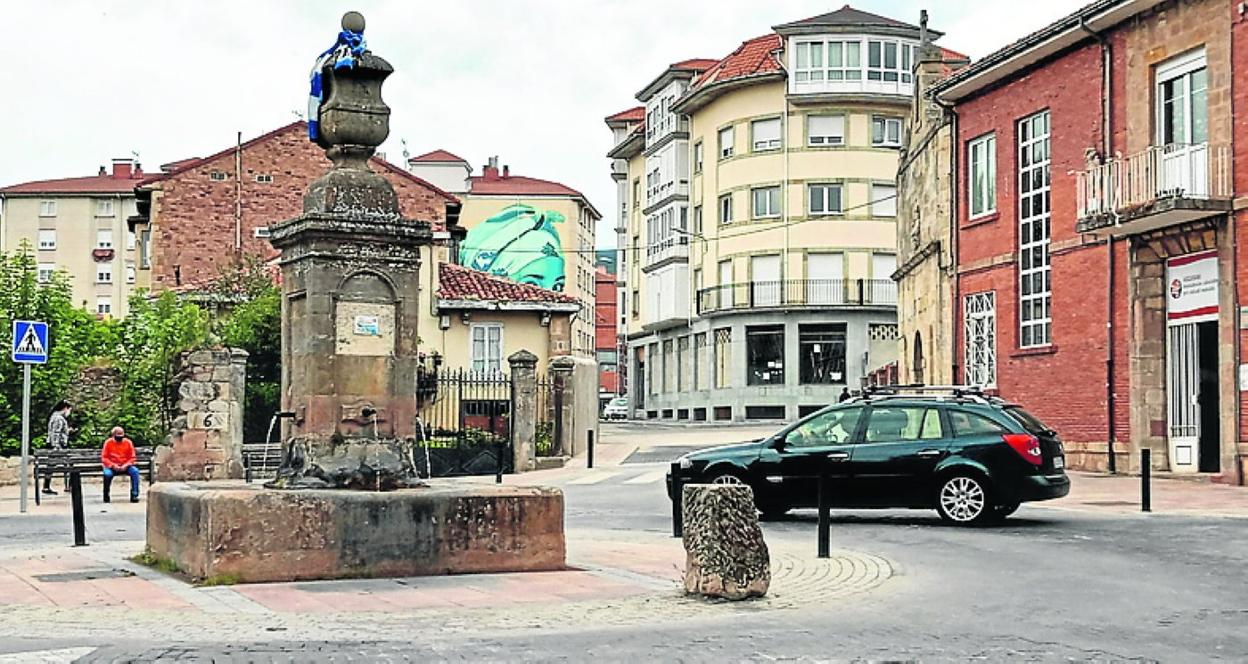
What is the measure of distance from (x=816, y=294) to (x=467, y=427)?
26965mm

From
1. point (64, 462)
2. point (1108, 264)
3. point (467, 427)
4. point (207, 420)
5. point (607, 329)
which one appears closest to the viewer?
point (64, 462)

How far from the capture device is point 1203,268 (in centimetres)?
2358

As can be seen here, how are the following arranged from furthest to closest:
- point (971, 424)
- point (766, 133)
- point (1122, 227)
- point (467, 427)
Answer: point (766, 133)
point (467, 427)
point (1122, 227)
point (971, 424)

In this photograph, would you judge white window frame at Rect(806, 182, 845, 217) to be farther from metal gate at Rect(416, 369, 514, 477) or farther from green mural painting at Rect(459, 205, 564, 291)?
green mural painting at Rect(459, 205, 564, 291)

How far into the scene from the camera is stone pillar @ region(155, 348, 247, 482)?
27844mm

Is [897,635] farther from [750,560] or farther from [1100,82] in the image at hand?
[1100,82]

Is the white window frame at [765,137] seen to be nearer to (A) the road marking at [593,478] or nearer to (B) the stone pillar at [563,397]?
(B) the stone pillar at [563,397]

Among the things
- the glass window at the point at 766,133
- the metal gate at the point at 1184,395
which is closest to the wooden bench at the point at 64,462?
the metal gate at the point at 1184,395

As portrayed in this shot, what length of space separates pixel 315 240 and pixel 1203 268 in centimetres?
1577

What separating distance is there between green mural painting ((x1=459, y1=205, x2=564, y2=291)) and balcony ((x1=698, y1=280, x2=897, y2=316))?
2701 cm

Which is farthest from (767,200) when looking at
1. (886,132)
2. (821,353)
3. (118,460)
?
(118,460)

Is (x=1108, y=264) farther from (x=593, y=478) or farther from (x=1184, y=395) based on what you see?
(x=593, y=478)

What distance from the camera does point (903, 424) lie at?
1744 centimetres

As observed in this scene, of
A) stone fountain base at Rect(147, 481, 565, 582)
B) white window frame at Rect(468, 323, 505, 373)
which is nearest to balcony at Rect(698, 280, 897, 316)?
white window frame at Rect(468, 323, 505, 373)
